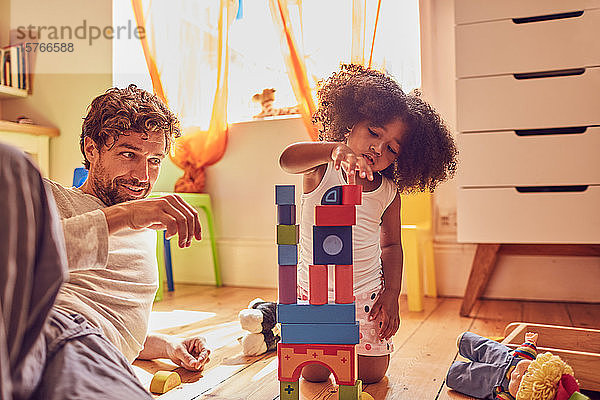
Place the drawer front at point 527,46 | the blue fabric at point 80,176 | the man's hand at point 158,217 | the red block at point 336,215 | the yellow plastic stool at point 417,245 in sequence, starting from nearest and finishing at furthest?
the man's hand at point 158,217, the red block at point 336,215, the drawer front at point 527,46, the blue fabric at point 80,176, the yellow plastic stool at point 417,245

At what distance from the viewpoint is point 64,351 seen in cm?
63

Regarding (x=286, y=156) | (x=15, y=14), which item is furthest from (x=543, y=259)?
(x=15, y=14)

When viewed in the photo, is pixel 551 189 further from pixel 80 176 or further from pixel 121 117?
pixel 80 176

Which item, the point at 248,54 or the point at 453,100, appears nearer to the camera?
the point at 453,100

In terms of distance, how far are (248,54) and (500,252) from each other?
1390 millimetres

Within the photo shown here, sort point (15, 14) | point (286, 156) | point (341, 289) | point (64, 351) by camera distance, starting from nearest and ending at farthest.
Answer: point (64, 351), point (341, 289), point (286, 156), point (15, 14)

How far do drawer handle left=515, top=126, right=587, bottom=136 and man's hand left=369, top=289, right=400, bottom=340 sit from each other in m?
0.87

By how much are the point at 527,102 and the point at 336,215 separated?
1106mm

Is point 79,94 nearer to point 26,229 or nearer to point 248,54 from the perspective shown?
point 248,54

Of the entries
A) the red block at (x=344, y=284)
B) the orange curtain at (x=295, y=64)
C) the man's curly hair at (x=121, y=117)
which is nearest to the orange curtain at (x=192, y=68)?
the orange curtain at (x=295, y=64)

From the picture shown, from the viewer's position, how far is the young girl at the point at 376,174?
3.83 feet

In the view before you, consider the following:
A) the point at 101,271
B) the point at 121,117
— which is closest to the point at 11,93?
the point at 121,117

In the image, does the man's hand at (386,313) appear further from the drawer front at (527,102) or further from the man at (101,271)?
the drawer front at (527,102)

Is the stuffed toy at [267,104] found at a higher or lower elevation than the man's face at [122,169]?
higher
